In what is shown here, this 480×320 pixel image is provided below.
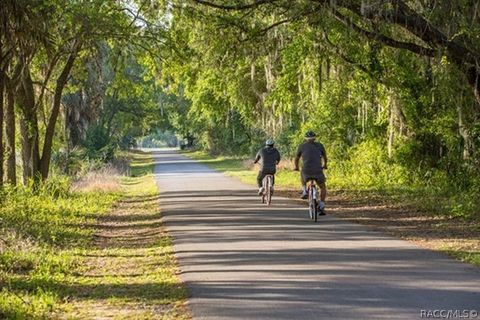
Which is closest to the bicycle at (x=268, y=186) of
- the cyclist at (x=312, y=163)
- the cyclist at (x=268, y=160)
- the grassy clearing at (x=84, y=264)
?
the cyclist at (x=268, y=160)

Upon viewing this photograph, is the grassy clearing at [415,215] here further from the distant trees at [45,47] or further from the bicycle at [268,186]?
the distant trees at [45,47]

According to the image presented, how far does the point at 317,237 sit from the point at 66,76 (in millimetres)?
13213

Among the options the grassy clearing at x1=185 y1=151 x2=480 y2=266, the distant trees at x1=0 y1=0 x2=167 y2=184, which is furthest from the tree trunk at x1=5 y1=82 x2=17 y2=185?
the grassy clearing at x1=185 y1=151 x2=480 y2=266

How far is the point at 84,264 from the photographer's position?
10.3 m

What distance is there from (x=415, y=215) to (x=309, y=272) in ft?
23.9

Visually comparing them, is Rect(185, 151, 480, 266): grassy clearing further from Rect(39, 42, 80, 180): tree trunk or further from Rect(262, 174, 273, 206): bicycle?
Rect(39, 42, 80, 180): tree trunk

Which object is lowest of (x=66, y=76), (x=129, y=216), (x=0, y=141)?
(x=129, y=216)

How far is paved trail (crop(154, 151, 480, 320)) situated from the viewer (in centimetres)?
688

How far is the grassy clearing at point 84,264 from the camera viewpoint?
288 inches

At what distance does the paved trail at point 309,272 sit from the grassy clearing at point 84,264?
39 centimetres

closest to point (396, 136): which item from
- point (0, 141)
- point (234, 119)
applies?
point (0, 141)

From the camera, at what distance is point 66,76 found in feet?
72.5

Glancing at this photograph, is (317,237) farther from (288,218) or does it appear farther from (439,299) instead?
(439,299)

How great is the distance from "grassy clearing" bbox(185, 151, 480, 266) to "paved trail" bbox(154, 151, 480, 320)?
0.62 m
